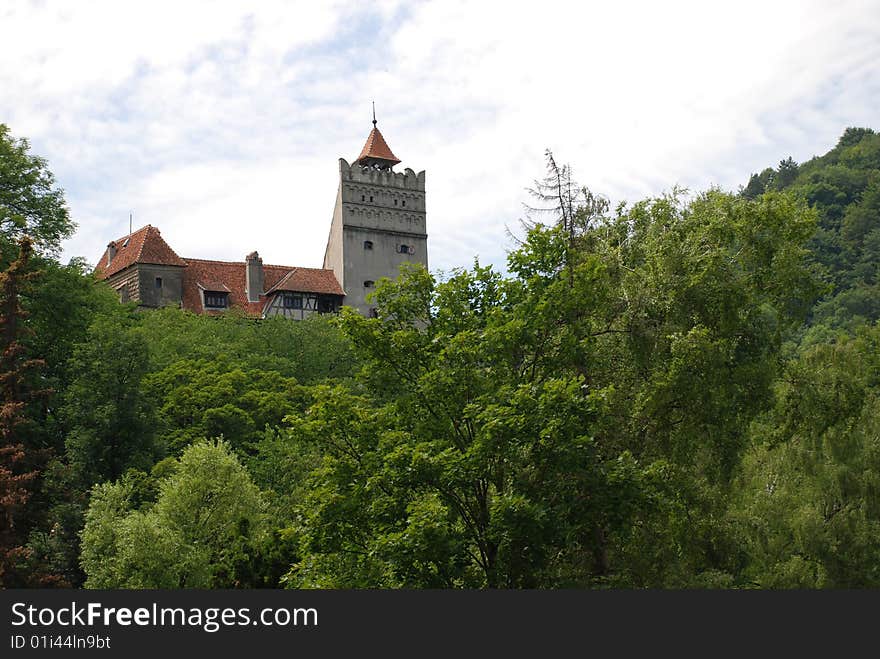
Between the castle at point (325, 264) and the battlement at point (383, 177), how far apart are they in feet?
0.23

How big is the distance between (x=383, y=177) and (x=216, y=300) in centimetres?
1738

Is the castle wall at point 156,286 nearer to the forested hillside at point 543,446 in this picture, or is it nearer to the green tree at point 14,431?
the forested hillside at point 543,446

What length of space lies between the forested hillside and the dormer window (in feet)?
121

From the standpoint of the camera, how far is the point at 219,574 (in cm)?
2705

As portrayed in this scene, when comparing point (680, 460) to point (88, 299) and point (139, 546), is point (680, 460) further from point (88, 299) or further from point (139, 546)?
point (88, 299)

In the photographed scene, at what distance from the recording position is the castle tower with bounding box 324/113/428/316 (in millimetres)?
79500

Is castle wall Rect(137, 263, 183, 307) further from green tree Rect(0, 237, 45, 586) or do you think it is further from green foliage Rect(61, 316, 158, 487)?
green tree Rect(0, 237, 45, 586)

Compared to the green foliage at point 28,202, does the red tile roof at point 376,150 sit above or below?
above

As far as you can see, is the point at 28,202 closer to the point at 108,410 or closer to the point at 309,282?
the point at 108,410

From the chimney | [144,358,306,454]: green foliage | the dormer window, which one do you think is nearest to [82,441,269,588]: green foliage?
[144,358,306,454]: green foliage

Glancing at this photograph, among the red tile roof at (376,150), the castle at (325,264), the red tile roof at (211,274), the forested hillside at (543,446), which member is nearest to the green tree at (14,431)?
the forested hillside at (543,446)

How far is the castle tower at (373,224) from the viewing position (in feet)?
261

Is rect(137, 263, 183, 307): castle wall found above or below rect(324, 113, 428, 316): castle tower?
below

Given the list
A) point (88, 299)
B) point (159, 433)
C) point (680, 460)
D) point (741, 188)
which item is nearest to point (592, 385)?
point (680, 460)
